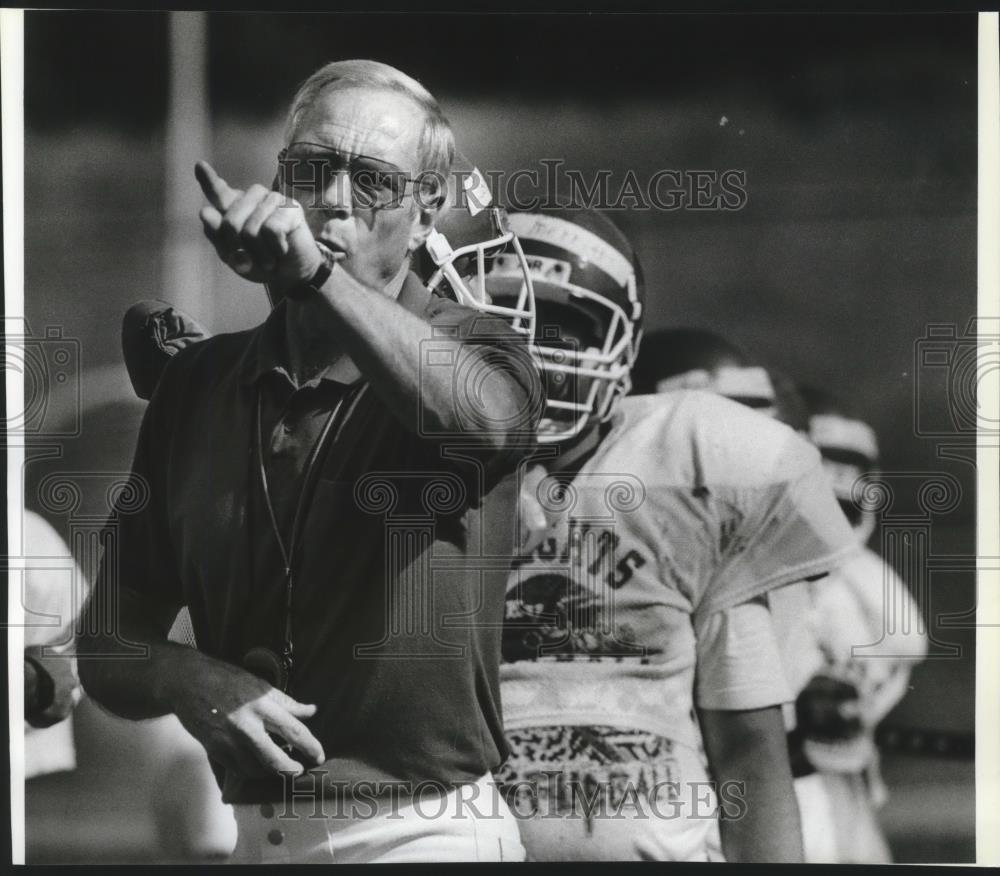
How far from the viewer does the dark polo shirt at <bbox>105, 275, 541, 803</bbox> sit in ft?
9.09

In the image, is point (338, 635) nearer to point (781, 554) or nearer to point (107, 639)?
point (107, 639)

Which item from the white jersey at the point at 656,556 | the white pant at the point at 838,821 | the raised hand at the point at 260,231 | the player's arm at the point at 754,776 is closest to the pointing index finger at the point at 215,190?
the raised hand at the point at 260,231

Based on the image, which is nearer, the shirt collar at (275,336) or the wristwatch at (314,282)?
the wristwatch at (314,282)

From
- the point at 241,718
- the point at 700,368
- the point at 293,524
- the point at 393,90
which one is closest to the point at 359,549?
the point at 293,524

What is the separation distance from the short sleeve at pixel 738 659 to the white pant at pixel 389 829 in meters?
0.52

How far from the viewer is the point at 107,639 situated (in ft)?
9.45

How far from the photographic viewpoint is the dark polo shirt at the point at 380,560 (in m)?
2.77

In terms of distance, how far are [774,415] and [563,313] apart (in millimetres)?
512

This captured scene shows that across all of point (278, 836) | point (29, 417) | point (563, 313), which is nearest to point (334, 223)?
point (563, 313)

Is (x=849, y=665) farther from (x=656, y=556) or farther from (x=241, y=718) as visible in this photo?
(x=241, y=718)

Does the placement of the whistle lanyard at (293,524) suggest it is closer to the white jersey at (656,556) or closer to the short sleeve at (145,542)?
the short sleeve at (145,542)

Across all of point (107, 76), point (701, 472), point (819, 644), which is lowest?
point (819, 644)

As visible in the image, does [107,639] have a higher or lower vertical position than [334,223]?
lower

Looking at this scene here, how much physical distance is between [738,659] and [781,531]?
293mm
